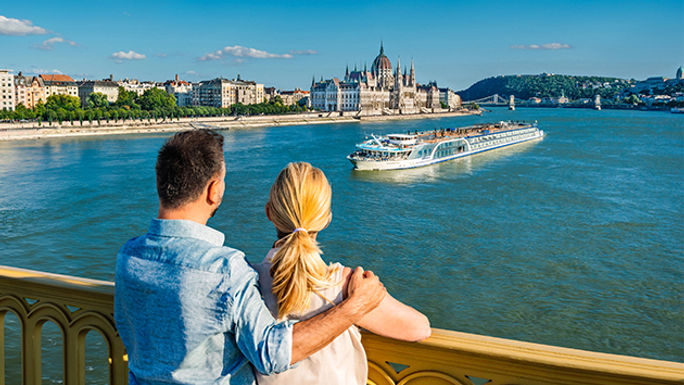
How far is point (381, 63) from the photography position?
90.4 m

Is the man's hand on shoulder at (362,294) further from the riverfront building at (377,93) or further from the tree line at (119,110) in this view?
the riverfront building at (377,93)

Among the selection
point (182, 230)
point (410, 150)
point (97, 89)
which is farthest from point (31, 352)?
point (97, 89)

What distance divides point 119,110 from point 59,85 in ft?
74.8

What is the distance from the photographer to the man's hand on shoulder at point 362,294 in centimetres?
94

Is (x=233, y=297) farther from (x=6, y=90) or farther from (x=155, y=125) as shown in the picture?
(x=6, y=90)

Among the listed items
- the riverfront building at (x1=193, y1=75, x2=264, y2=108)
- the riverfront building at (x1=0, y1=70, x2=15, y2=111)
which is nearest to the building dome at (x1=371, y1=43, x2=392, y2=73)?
the riverfront building at (x1=193, y1=75, x2=264, y2=108)

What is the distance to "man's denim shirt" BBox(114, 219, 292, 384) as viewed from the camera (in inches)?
34.5

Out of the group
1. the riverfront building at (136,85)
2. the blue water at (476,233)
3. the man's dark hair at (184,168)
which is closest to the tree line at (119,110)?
the riverfront building at (136,85)

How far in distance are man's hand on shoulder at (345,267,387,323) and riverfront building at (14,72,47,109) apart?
62.1 meters

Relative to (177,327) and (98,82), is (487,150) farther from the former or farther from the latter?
(98,82)

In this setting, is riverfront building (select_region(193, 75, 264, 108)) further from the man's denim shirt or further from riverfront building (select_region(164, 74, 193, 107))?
the man's denim shirt

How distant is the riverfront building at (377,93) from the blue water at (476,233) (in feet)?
181

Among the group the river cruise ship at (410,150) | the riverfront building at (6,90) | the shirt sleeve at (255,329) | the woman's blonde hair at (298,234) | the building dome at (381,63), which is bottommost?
the river cruise ship at (410,150)

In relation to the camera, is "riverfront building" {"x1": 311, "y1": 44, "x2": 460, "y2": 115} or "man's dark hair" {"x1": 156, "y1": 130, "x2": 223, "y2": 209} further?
"riverfront building" {"x1": 311, "y1": 44, "x2": 460, "y2": 115}
